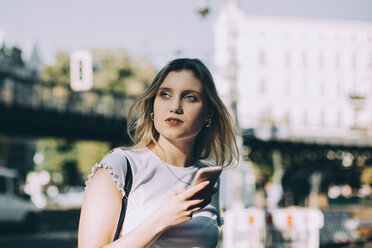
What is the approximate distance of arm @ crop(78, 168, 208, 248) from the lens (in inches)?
71.4

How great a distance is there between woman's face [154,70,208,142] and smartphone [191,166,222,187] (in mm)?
333

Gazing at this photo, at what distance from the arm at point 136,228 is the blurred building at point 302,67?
79433 mm

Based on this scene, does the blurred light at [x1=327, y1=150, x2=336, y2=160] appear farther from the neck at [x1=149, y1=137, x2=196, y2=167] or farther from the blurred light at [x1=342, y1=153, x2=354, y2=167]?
the neck at [x1=149, y1=137, x2=196, y2=167]

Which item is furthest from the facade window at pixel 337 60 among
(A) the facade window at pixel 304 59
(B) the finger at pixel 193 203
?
(B) the finger at pixel 193 203

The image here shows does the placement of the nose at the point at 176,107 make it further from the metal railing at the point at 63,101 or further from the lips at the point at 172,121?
the metal railing at the point at 63,101

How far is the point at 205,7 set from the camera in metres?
16.3

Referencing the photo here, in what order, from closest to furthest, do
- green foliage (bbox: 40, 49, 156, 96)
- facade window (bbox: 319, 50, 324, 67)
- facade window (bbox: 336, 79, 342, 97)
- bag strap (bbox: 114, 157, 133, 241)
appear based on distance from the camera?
bag strap (bbox: 114, 157, 133, 241) → green foliage (bbox: 40, 49, 156, 96) → facade window (bbox: 336, 79, 342, 97) → facade window (bbox: 319, 50, 324, 67)

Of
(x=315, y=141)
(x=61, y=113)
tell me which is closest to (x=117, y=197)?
(x=61, y=113)

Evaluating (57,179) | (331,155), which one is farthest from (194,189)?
(57,179)

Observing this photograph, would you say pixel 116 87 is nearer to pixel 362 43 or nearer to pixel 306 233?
pixel 362 43

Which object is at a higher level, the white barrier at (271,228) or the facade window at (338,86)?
the white barrier at (271,228)

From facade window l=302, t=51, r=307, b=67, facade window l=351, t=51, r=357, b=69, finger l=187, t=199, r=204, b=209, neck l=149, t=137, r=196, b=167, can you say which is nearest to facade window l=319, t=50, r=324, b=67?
facade window l=302, t=51, r=307, b=67

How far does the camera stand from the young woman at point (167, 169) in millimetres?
1825

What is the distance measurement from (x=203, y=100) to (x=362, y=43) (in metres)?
87.9
